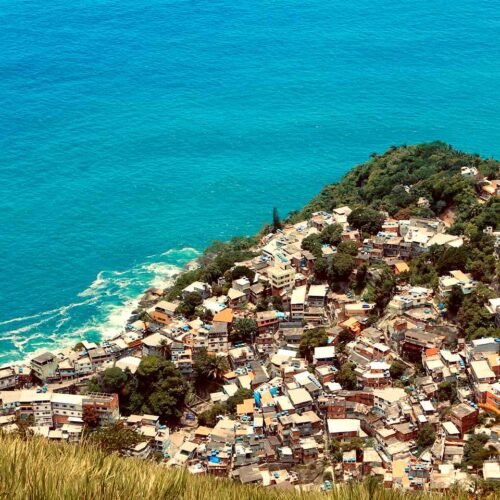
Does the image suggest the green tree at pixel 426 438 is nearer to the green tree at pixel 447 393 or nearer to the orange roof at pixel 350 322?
the green tree at pixel 447 393

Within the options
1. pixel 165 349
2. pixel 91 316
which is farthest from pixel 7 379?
pixel 91 316

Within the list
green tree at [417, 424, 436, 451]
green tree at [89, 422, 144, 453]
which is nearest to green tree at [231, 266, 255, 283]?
green tree at [89, 422, 144, 453]

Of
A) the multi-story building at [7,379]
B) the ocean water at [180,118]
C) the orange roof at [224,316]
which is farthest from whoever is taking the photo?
the ocean water at [180,118]

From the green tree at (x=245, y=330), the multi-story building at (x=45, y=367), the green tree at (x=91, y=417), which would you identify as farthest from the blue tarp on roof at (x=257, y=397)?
the multi-story building at (x=45, y=367)

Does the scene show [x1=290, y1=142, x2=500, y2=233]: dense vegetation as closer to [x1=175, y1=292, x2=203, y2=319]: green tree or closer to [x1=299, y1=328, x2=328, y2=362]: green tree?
[x1=299, y1=328, x2=328, y2=362]: green tree

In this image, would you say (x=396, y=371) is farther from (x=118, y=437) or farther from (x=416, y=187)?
(x=416, y=187)

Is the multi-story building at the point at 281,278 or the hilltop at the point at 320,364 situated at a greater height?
the multi-story building at the point at 281,278

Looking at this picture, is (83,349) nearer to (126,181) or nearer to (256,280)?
(256,280)
